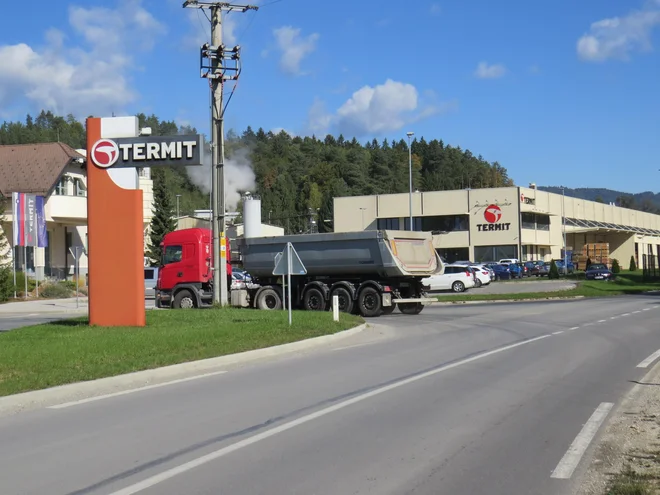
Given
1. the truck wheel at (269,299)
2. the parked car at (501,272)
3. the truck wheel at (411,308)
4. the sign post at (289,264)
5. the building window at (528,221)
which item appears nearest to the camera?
the sign post at (289,264)

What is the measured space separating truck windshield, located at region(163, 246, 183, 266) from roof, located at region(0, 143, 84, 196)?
23.6m

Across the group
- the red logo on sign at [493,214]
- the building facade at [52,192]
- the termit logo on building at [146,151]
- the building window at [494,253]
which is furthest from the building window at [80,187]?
the building window at [494,253]

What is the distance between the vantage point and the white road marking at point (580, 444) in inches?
272

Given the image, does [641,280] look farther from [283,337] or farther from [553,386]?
[553,386]

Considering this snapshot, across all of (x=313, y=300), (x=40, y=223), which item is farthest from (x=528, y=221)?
(x=313, y=300)

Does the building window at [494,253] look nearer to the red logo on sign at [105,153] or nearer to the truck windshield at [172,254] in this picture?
the truck windshield at [172,254]

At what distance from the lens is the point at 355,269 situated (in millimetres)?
28047

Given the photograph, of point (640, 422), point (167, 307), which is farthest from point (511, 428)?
point (167, 307)

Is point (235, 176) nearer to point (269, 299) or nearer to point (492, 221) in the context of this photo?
point (492, 221)

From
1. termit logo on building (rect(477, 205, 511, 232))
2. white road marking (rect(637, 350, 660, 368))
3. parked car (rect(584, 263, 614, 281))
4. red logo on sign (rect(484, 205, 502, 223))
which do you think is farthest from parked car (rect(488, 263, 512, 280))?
white road marking (rect(637, 350, 660, 368))

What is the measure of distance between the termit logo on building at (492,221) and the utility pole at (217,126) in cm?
5413

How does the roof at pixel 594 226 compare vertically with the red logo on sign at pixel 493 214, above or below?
below

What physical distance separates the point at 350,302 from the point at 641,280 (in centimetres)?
3952

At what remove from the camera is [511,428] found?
8.73m
